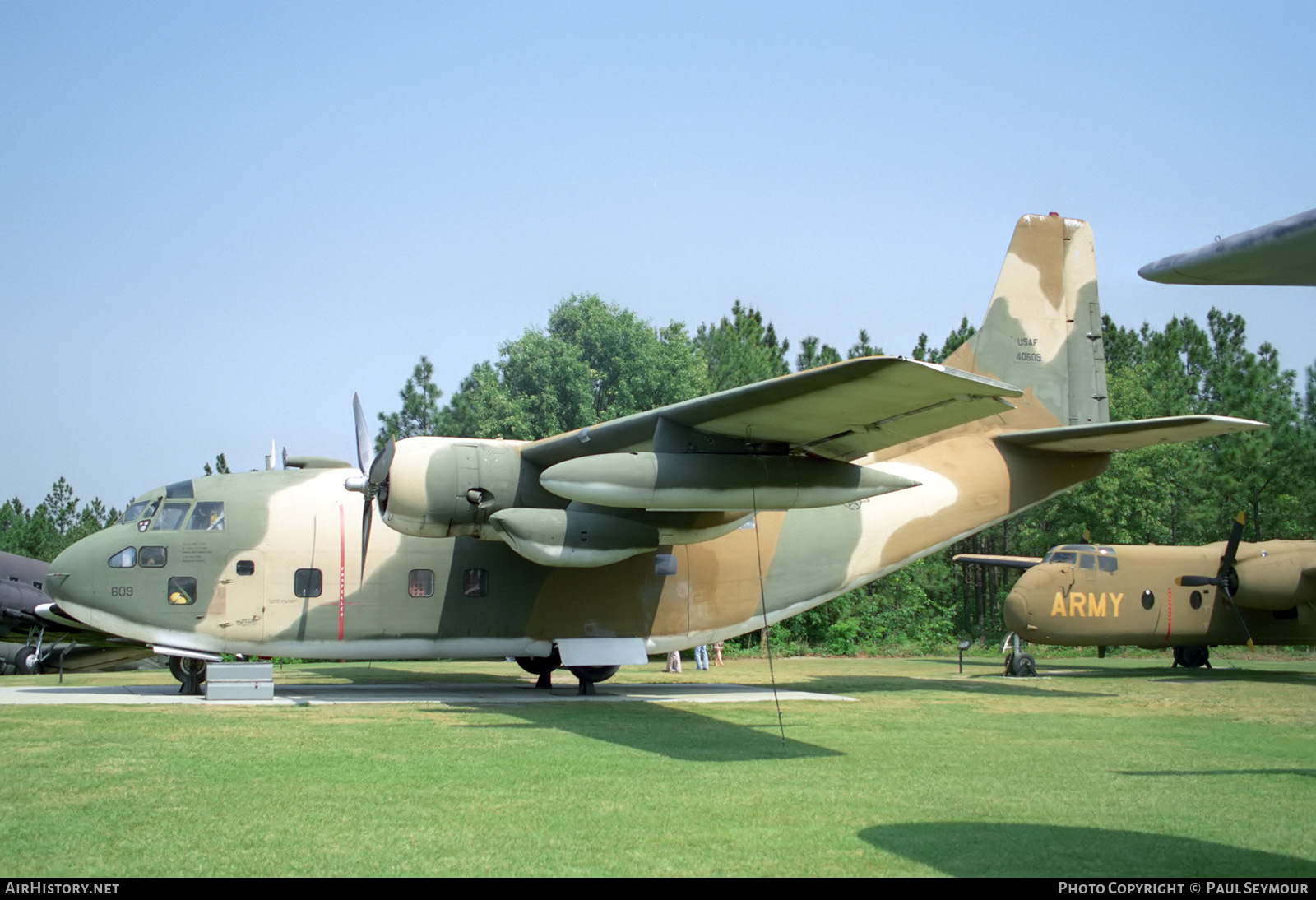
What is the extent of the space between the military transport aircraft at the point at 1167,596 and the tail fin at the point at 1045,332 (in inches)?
149

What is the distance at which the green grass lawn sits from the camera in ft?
19.4

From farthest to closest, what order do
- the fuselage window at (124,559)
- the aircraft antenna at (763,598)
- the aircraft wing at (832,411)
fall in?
the fuselage window at (124,559), the aircraft antenna at (763,598), the aircraft wing at (832,411)

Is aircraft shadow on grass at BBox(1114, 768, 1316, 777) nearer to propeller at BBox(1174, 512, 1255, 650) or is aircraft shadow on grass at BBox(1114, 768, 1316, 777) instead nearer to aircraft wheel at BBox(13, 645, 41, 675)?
propeller at BBox(1174, 512, 1255, 650)

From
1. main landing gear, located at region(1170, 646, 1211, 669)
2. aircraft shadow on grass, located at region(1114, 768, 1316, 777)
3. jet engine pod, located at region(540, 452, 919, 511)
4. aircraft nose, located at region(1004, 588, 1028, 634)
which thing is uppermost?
jet engine pod, located at region(540, 452, 919, 511)

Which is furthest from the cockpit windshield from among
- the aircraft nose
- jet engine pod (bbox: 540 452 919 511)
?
jet engine pod (bbox: 540 452 919 511)

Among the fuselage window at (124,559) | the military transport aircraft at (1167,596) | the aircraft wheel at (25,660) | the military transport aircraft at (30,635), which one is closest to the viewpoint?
the fuselage window at (124,559)

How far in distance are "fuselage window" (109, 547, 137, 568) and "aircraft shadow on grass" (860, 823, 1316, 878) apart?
12087mm

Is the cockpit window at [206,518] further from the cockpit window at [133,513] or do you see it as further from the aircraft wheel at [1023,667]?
A: the aircraft wheel at [1023,667]

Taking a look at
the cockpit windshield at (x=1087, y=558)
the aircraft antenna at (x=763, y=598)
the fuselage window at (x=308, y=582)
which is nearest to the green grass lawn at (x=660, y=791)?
the aircraft antenna at (x=763, y=598)

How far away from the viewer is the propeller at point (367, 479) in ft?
46.7

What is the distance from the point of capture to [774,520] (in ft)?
57.1

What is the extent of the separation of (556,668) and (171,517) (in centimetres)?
615
